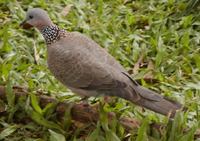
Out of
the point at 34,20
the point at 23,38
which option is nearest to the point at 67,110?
the point at 34,20

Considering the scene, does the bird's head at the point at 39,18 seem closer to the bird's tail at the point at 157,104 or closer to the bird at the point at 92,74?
the bird at the point at 92,74

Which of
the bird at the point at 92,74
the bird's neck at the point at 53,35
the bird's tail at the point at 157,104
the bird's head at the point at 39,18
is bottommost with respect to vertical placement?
the bird's tail at the point at 157,104

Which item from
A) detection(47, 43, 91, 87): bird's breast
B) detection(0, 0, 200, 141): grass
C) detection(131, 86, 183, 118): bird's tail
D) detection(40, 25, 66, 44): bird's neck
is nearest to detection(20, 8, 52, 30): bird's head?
detection(40, 25, 66, 44): bird's neck

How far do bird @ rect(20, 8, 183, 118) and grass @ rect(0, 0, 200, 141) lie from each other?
18 cm

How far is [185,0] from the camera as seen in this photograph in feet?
22.5

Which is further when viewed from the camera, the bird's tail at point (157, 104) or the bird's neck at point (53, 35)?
the bird's neck at point (53, 35)

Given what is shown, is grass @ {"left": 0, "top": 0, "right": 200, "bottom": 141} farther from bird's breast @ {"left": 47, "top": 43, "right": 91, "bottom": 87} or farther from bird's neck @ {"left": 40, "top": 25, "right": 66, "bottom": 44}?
bird's neck @ {"left": 40, "top": 25, "right": 66, "bottom": 44}

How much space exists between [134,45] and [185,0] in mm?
1365

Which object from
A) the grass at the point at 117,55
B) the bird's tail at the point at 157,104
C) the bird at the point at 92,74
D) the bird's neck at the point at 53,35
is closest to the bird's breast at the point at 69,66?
the bird at the point at 92,74

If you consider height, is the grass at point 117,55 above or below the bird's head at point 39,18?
below

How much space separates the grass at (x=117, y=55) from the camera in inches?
169

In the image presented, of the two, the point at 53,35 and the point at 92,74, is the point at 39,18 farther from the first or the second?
the point at 92,74

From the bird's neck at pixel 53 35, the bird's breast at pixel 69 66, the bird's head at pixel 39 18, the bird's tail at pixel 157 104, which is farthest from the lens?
the bird's head at pixel 39 18

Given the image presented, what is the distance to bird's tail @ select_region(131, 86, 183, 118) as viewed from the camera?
4.09 meters
